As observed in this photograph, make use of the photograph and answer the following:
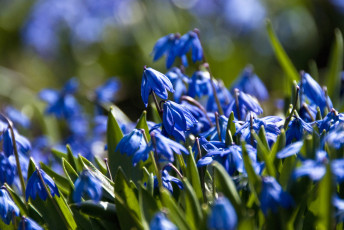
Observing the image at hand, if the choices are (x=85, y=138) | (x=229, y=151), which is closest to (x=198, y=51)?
(x=229, y=151)

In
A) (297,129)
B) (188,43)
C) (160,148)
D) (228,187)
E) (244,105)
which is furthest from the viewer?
(188,43)

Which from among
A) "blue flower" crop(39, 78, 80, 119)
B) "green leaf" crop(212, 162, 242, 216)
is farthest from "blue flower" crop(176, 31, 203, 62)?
"blue flower" crop(39, 78, 80, 119)

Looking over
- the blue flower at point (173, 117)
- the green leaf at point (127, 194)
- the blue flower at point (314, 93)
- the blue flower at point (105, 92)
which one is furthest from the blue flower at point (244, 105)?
the blue flower at point (105, 92)

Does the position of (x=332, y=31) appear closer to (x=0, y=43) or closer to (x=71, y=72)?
(x=71, y=72)

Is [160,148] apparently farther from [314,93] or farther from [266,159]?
[314,93]

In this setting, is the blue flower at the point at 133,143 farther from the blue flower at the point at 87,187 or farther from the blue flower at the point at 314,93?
the blue flower at the point at 314,93

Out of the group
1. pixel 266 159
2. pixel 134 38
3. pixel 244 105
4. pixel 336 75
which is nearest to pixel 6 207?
pixel 266 159
